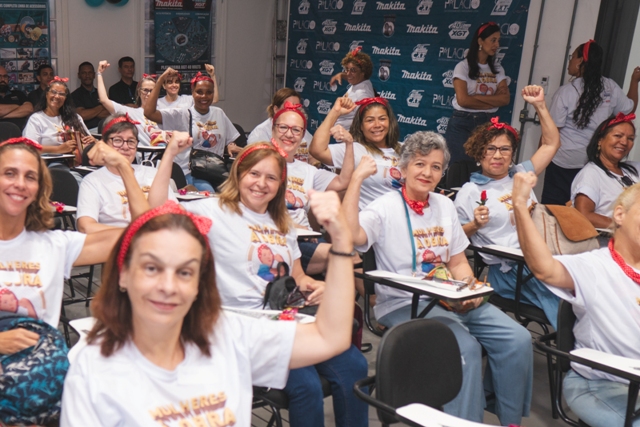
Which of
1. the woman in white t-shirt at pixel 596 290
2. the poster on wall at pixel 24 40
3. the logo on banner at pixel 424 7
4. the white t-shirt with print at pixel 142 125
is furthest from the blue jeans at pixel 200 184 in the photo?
the logo on banner at pixel 424 7

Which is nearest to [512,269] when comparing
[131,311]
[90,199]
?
[90,199]

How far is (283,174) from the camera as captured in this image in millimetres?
2631

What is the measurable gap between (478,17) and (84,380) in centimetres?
620

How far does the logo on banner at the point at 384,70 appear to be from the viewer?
765 cm

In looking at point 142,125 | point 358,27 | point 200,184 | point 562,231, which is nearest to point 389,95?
point 358,27

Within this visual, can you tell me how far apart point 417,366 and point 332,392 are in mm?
525

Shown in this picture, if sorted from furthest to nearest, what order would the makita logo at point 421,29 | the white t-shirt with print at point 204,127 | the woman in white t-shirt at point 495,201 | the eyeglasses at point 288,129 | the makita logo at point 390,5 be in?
the makita logo at point 390,5, the makita logo at point 421,29, the white t-shirt with print at point 204,127, the eyeglasses at point 288,129, the woman in white t-shirt at point 495,201

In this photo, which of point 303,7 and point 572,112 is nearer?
point 572,112

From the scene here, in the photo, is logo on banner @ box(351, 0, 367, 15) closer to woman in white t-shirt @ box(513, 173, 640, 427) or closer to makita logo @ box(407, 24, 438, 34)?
makita logo @ box(407, 24, 438, 34)

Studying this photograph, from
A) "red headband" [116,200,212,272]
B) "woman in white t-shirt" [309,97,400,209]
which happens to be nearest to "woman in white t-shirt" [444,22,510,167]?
"woman in white t-shirt" [309,97,400,209]

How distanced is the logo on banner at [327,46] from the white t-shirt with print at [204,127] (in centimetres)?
330

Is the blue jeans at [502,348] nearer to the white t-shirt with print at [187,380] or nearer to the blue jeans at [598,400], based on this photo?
the blue jeans at [598,400]

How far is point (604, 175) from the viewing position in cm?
385

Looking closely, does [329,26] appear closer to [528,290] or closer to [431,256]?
[528,290]
